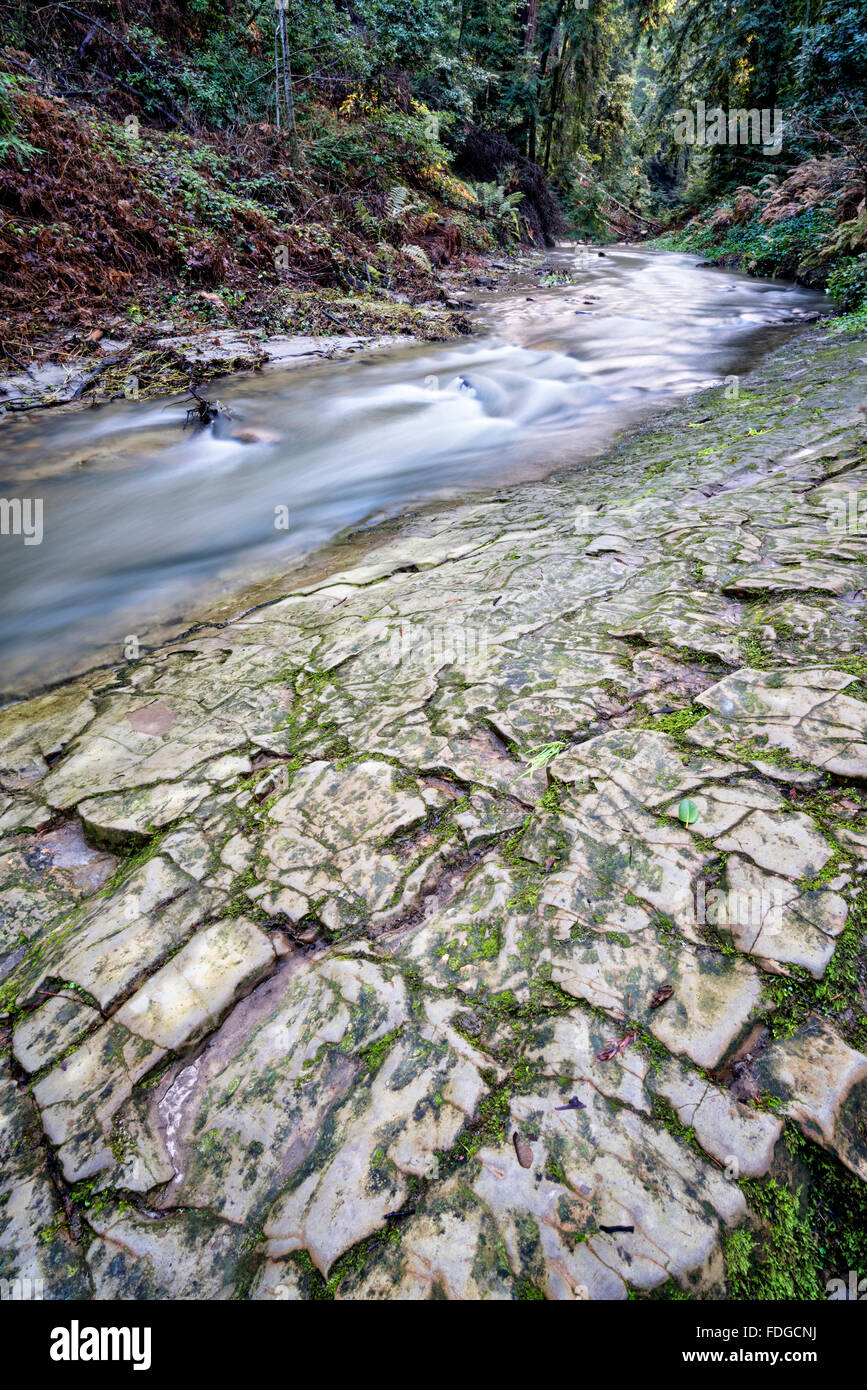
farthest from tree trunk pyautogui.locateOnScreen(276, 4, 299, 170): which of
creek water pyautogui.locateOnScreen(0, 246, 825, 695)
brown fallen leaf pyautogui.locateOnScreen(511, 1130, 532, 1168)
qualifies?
brown fallen leaf pyautogui.locateOnScreen(511, 1130, 532, 1168)

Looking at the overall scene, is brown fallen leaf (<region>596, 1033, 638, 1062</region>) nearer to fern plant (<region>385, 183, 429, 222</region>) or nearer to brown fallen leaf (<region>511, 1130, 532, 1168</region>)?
brown fallen leaf (<region>511, 1130, 532, 1168</region>)

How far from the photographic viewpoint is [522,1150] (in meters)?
1.14

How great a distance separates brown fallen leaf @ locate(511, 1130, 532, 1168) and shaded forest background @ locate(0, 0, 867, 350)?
8.70 metres

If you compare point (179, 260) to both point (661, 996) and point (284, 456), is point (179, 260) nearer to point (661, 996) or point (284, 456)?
point (284, 456)

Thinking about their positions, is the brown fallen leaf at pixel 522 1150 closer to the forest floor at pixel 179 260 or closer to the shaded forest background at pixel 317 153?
the forest floor at pixel 179 260

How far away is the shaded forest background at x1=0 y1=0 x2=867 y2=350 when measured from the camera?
7.86 m

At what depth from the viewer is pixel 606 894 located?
152 cm

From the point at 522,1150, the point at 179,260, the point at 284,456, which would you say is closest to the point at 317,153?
the point at 179,260

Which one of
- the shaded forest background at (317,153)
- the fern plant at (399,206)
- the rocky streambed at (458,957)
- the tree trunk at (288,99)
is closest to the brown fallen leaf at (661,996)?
the rocky streambed at (458,957)

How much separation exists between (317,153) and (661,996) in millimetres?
15272

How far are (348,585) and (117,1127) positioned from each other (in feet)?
8.95

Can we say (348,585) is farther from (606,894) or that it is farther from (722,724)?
(606,894)

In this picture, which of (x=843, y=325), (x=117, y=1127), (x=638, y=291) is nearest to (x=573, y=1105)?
(x=117, y=1127)

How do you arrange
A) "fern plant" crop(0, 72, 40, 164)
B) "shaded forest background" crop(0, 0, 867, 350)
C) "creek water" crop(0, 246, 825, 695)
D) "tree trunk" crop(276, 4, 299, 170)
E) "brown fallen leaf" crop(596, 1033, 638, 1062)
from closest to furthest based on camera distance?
1. "brown fallen leaf" crop(596, 1033, 638, 1062)
2. "creek water" crop(0, 246, 825, 695)
3. "fern plant" crop(0, 72, 40, 164)
4. "shaded forest background" crop(0, 0, 867, 350)
5. "tree trunk" crop(276, 4, 299, 170)
